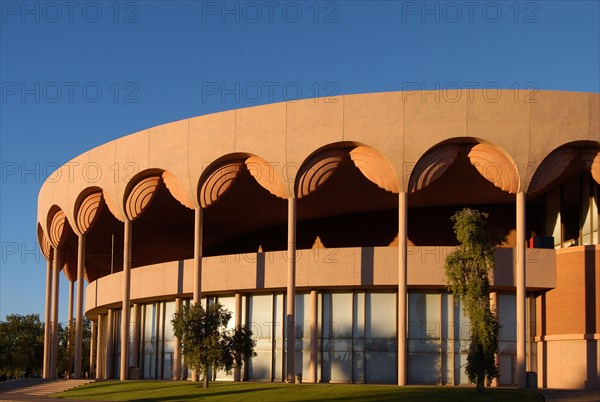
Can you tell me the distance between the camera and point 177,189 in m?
50.7

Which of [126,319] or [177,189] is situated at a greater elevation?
[177,189]

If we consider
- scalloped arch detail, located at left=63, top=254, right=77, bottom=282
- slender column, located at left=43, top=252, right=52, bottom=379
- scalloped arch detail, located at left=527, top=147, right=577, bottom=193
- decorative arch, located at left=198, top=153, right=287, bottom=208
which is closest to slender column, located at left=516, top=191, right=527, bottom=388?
scalloped arch detail, located at left=527, top=147, right=577, bottom=193

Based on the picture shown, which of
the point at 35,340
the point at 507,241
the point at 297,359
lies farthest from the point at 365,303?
the point at 35,340

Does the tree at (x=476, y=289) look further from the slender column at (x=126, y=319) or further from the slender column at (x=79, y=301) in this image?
the slender column at (x=79, y=301)

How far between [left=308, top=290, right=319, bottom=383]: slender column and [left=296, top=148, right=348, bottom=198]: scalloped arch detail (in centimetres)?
528

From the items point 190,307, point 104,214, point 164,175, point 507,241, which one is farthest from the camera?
point 104,214

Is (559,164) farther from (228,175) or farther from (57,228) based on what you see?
(57,228)

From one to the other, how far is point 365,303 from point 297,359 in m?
4.56

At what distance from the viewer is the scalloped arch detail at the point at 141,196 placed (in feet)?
173

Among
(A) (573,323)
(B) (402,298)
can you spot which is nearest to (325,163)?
(B) (402,298)

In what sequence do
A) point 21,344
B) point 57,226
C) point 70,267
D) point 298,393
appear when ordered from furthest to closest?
point 21,344, point 70,267, point 57,226, point 298,393

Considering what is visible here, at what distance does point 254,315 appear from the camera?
1960 inches

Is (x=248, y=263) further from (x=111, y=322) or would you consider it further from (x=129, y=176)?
(x=111, y=322)

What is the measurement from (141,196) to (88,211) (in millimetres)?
6768
